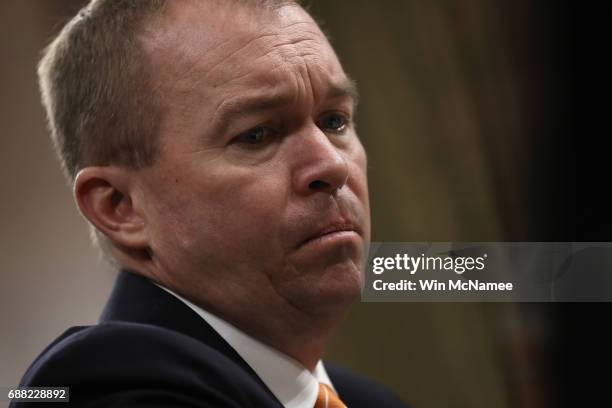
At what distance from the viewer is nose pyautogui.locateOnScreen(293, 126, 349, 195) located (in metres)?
1.10

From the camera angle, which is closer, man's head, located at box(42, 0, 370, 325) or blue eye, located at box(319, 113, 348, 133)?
man's head, located at box(42, 0, 370, 325)

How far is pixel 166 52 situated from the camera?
3.70ft

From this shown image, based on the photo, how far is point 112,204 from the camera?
1180 mm

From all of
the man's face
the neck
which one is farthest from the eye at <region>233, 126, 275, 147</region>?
the neck

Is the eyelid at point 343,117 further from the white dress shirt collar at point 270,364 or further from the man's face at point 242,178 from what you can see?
the white dress shirt collar at point 270,364

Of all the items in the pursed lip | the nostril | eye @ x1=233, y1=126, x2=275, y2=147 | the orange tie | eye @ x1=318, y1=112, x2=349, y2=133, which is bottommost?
the orange tie

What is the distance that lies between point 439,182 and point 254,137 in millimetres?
448

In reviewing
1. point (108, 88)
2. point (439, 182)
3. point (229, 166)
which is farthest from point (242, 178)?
point (439, 182)

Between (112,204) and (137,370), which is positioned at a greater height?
(112,204)

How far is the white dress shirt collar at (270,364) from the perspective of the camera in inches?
44.6

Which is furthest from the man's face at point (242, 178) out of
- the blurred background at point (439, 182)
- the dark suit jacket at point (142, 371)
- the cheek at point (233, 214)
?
the blurred background at point (439, 182)

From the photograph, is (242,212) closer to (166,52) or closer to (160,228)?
(160,228)

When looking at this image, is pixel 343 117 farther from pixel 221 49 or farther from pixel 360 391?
pixel 360 391

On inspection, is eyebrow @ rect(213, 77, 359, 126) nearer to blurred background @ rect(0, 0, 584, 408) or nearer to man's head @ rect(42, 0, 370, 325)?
man's head @ rect(42, 0, 370, 325)
